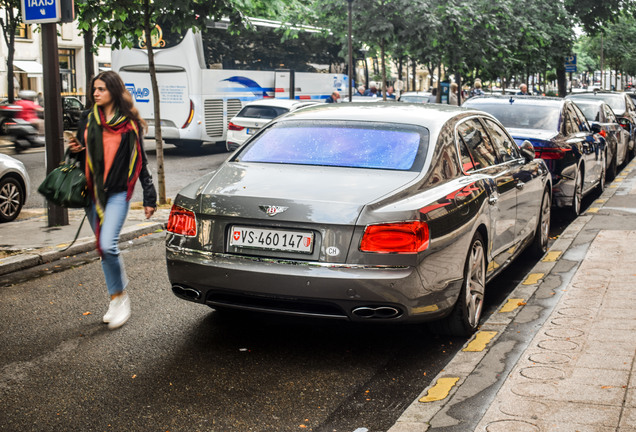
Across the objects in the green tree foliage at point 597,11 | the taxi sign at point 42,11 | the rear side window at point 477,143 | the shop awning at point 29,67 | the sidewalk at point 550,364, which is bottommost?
the sidewalk at point 550,364

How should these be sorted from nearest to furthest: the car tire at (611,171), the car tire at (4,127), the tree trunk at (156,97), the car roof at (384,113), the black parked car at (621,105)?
1. the car roof at (384,113)
2. the tree trunk at (156,97)
3. the car tire at (611,171)
4. the black parked car at (621,105)
5. the car tire at (4,127)

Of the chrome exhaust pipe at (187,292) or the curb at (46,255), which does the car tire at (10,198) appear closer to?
the curb at (46,255)

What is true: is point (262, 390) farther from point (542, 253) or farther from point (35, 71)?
point (35, 71)

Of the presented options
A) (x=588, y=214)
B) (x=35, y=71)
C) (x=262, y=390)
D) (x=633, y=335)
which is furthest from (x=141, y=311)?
(x=35, y=71)

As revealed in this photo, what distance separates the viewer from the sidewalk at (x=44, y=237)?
8055 millimetres

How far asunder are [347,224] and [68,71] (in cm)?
4676

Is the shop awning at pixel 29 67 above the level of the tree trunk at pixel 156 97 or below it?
above

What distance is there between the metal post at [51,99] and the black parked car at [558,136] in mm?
5363

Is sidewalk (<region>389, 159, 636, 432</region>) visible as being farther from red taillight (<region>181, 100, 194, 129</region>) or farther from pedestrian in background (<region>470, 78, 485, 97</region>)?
pedestrian in background (<region>470, 78, 485, 97</region>)

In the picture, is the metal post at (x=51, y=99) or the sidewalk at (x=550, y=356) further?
the metal post at (x=51, y=99)

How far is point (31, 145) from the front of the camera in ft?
76.5

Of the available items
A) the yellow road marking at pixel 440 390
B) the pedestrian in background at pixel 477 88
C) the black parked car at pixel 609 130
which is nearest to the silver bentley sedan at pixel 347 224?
the yellow road marking at pixel 440 390

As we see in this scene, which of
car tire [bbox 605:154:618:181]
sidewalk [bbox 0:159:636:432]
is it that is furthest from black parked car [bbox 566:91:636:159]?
sidewalk [bbox 0:159:636:432]

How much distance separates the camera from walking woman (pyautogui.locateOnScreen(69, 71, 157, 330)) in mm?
5719
